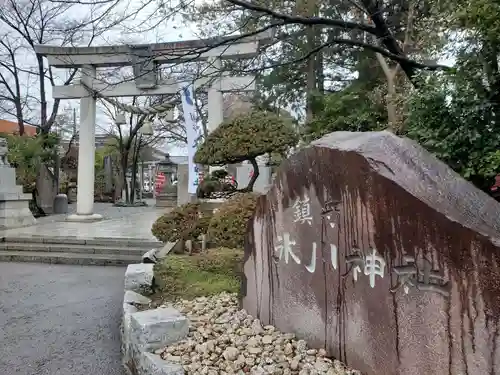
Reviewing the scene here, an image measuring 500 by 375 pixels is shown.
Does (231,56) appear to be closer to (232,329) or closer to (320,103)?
(320,103)

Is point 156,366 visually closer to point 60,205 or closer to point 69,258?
point 69,258

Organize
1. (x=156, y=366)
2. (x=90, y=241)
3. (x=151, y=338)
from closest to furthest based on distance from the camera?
(x=156, y=366)
(x=151, y=338)
(x=90, y=241)

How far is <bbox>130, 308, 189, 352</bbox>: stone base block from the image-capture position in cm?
280

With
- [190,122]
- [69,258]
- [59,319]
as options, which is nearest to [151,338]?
[59,319]

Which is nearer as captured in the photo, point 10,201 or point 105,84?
point 10,201

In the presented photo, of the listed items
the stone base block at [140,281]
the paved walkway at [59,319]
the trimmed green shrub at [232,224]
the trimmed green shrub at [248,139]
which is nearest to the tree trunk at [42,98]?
the paved walkway at [59,319]

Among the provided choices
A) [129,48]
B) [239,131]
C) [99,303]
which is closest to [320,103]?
[129,48]

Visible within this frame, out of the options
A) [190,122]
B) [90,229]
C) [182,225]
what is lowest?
[90,229]

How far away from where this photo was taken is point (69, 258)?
818 cm

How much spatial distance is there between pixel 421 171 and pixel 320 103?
1229 cm

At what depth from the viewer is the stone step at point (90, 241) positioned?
8.65 meters

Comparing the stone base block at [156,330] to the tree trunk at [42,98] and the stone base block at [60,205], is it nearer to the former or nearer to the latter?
the stone base block at [60,205]

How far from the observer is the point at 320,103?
14055mm

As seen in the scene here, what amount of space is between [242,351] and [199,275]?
184cm
